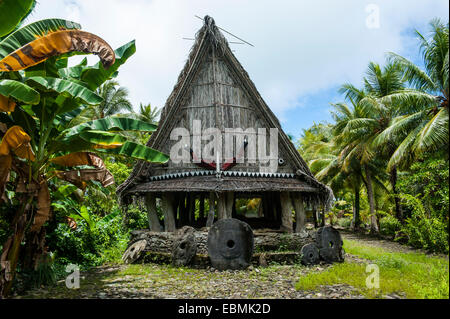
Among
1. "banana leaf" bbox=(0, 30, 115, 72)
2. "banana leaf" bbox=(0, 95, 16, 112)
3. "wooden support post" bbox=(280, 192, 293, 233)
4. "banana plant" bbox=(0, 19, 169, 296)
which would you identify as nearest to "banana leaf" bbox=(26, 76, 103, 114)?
"banana plant" bbox=(0, 19, 169, 296)

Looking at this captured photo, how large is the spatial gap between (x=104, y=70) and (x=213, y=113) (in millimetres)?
4621

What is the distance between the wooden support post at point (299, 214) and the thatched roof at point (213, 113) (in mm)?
588

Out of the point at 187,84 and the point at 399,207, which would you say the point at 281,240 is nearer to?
the point at 187,84

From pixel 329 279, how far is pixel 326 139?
22.1 m

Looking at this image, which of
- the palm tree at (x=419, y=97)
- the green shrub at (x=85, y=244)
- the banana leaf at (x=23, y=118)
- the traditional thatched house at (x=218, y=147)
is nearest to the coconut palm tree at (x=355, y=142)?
the palm tree at (x=419, y=97)

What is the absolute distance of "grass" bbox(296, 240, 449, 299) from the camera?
11.6ft

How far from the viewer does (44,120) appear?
587cm

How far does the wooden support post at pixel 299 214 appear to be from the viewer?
396 inches

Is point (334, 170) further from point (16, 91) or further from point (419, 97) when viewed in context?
point (16, 91)

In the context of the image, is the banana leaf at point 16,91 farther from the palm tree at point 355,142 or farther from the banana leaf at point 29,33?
the palm tree at point 355,142

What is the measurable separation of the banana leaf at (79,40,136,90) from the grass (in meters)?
5.82

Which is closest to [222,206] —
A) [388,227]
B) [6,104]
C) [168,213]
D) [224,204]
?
[224,204]

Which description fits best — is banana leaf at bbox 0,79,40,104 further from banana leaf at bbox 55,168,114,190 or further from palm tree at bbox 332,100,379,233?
palm tree at bbox 332,100,379,233
